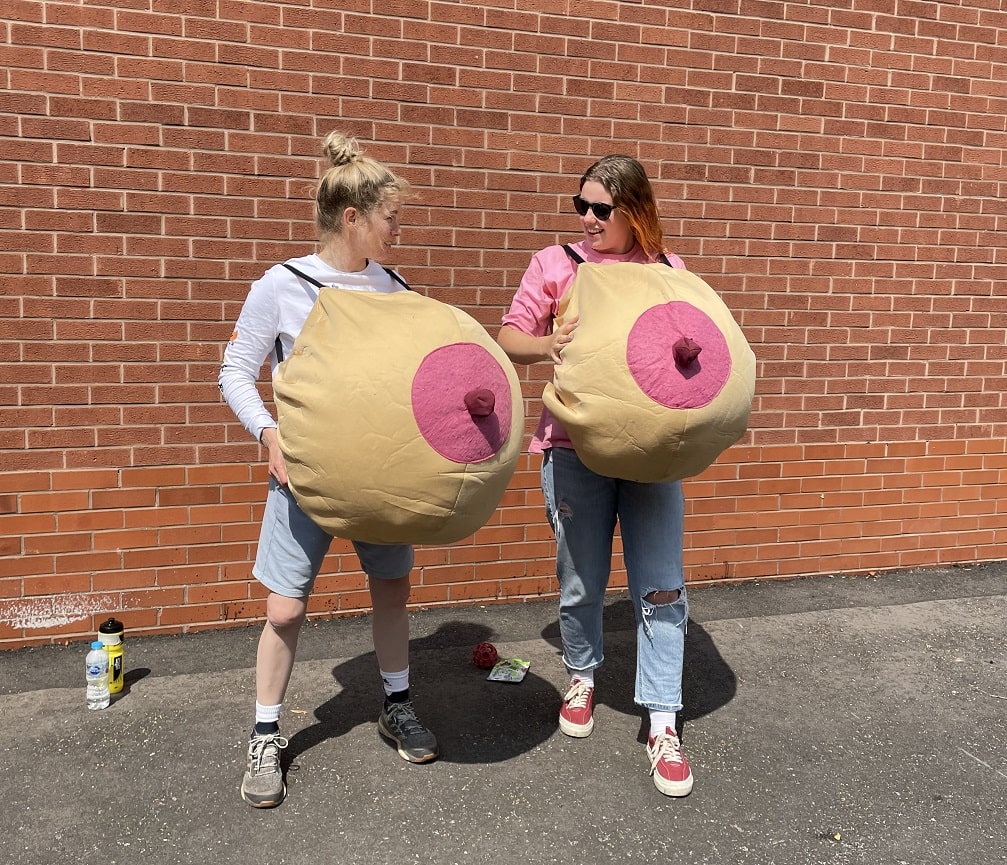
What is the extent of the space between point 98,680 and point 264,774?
0.96 metres

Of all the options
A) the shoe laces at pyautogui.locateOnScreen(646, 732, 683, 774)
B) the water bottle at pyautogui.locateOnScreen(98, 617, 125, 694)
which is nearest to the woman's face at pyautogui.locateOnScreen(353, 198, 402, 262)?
the shoe laces at pyautogui.locateOnScreen(646, 732, 683, 774)

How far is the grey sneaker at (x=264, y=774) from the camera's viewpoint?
2.71m

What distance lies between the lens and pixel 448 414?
226 centimetres

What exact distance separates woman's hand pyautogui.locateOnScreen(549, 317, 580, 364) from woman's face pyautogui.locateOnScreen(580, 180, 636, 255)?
0.39 m

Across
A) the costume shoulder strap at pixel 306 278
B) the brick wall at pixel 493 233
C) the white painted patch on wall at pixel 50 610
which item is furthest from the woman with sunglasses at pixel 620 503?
the white painted patch on wall at pixel 50 610

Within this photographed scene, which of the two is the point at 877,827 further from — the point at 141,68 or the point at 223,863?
the point at 141,68

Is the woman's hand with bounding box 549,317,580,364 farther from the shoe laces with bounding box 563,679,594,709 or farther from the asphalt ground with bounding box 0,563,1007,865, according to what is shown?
the asphalt ground with bounding box 0,563,1007,865

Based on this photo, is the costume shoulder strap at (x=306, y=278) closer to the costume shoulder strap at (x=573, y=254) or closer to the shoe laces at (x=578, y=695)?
the costume shoulder strap at (x=573, y=254)

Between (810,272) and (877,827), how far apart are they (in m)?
2.92

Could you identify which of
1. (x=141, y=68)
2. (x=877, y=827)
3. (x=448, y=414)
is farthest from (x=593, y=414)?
(x=141, y=68)

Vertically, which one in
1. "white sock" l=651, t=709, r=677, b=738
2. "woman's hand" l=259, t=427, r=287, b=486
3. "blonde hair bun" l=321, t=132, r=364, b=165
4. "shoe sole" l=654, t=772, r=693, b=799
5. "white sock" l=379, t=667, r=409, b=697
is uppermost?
"blonde hair bun" l=321, t=132, r=364, b=165

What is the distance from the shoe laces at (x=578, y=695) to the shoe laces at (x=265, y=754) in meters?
1.03

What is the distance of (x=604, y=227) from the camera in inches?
114

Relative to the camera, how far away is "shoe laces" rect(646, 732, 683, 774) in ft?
9.46
